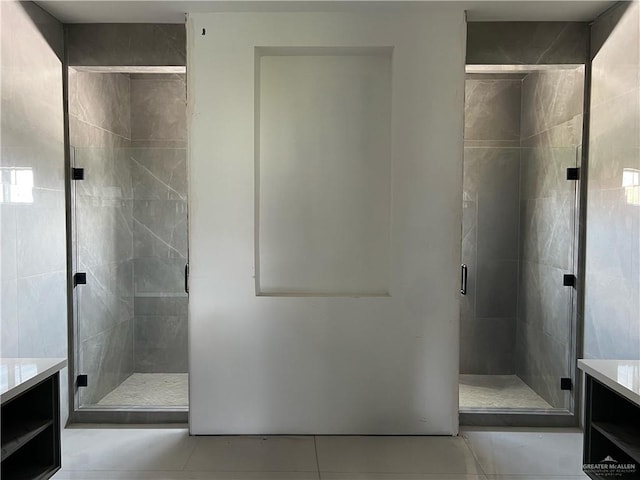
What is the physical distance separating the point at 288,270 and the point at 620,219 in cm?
185

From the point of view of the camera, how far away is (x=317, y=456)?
103 inches

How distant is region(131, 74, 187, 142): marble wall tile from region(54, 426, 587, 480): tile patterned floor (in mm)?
2034

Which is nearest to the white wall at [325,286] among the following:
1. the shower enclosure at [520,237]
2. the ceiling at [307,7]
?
the ceiling at [307,7]

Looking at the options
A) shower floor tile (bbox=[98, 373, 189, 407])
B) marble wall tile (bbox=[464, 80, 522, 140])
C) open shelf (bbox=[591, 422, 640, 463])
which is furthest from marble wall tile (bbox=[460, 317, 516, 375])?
shower floor tile (bbox=[98, 373, 189, 407])

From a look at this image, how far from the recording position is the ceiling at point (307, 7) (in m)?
2.65

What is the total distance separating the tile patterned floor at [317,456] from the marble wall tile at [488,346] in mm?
528

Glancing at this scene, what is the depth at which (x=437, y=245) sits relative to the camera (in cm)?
283

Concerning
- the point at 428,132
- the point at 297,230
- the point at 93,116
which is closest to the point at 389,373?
the point at 297,230

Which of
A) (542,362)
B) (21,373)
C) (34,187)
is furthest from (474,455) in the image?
(34,187)

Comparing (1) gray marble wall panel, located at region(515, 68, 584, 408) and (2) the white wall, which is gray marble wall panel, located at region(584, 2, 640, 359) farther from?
(2) the white wall

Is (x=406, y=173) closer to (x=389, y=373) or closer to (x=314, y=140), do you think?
(x=314, y=140)

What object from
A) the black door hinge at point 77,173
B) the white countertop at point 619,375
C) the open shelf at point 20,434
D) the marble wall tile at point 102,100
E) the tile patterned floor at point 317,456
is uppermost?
the marble wall tile at point 102,100

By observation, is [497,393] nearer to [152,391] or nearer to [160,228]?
[152,391]

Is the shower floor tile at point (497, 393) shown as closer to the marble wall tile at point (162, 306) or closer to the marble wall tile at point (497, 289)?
the marble wall tile at point (497, 289)
